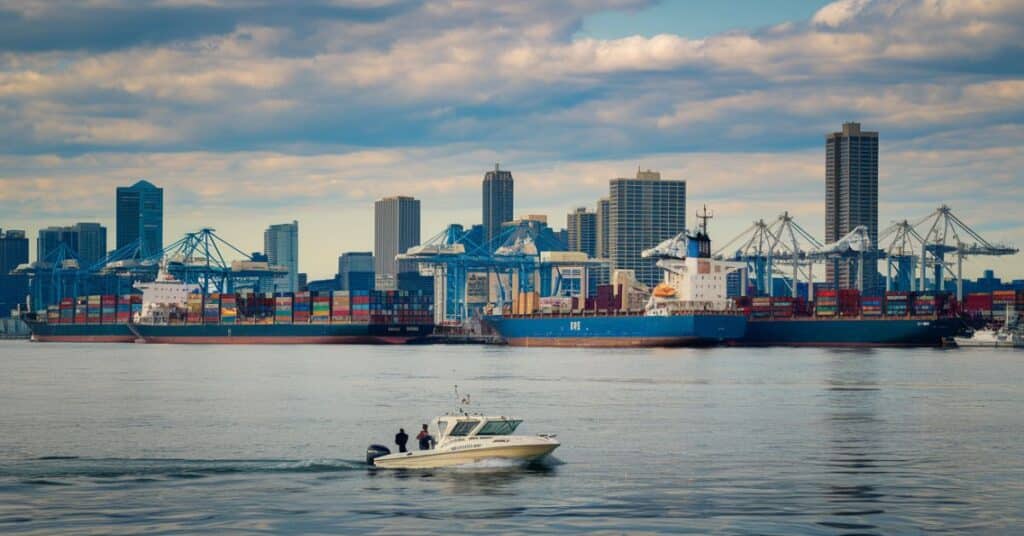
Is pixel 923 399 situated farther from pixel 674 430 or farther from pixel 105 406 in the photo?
pixel 105 406

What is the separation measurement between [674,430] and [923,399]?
2935cm

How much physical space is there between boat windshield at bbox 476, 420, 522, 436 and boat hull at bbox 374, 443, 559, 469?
95 cm

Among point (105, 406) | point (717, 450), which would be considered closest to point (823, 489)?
point (717, 450)

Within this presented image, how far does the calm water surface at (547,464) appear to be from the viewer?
43.9 metres

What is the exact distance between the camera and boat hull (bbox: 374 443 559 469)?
2135 inches

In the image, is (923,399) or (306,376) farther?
(306,376)

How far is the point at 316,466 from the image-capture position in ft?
182

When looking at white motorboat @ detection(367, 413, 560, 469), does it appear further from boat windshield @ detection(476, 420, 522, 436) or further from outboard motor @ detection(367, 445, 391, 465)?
outboard motor @ detection(367, 445, 391, 465)

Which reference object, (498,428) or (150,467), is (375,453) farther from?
(150,467)

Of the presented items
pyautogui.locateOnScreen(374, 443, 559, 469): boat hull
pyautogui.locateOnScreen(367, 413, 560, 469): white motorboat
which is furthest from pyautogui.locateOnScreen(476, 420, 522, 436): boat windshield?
pyautogui.locateOnScreen(374, 443, 559, 469): boat hull

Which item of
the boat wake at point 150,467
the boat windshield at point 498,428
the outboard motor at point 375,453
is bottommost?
the boat wake at point 150,467

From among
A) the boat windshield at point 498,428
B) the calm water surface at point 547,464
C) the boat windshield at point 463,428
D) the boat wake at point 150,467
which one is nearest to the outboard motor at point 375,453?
the boat wake at point 150,467

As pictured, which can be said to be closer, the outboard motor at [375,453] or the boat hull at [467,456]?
the boat hull at [467,456]

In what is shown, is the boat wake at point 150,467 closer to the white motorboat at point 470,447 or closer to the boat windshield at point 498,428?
the white motorboat at point 470,447
